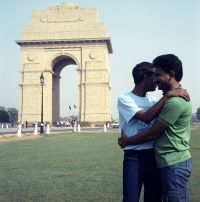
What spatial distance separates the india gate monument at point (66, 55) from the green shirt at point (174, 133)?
41.4 metres

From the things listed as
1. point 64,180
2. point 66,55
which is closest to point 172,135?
point 64,180

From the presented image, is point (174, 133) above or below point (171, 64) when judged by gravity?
below

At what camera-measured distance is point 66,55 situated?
153 ft

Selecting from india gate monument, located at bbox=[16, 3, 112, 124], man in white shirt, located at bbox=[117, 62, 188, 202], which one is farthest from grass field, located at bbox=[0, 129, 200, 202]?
india gate monument, located at bbox=[16, 3, 112, 124]

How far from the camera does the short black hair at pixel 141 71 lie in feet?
11.4

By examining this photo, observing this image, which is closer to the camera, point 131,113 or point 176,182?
point 176,182

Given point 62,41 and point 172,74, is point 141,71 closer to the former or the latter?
point 172,74

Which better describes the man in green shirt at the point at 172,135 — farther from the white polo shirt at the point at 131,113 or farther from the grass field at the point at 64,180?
the grass field at the point at 64,180

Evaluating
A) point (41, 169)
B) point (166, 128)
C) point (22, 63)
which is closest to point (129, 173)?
point (166, 128)

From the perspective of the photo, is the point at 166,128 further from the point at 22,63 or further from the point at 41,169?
the point at 22,63

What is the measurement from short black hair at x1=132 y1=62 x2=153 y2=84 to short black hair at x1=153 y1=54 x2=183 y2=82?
0.77 ft

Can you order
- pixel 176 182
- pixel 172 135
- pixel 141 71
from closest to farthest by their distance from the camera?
pixel 176 182
pixel 172 135
pixel 141 71

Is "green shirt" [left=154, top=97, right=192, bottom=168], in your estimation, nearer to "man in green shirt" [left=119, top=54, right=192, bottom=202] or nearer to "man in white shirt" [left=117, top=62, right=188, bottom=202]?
"man in green shirt" [left=119, top=54, right=192, bottom=202]

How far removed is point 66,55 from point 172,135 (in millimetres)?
43949
